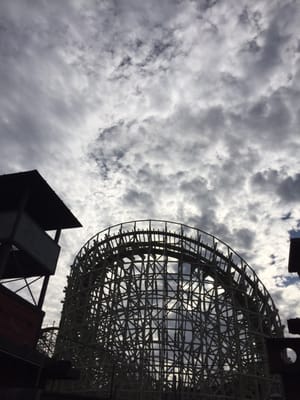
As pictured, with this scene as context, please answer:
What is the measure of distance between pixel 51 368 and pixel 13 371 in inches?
57.9

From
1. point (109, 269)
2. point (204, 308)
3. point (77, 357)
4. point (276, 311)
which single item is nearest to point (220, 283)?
point (204, 308)

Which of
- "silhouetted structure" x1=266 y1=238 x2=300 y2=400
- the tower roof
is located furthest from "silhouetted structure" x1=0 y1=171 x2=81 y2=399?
"silhouetted structure" x1=266 y1=238 x2=300 y2=400

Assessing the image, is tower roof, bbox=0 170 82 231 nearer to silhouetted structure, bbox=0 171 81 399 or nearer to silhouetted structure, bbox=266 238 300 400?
silhouetted structure, bbox=0 171 81 399

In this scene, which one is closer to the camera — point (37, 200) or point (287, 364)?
point (287, 364)

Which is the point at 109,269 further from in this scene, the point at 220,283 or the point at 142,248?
the point at 220,283

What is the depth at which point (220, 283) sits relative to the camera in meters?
20.8

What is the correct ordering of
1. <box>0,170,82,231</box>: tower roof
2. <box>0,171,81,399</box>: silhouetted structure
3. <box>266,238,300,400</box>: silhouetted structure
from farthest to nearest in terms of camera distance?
<box>0,170,82,231</box>: tower roof → <box>0,171,81,399</box>: silhouetted structure → <box>266,238,300,400</box>: silhouetted structure

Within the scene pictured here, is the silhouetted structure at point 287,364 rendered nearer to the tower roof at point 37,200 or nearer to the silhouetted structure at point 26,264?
the silhouetted structure at point 26,264

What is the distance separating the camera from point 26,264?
50.6 feet

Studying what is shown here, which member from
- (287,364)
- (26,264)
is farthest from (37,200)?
(287,364)

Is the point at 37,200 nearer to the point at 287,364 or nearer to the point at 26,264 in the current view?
the point at 26,264

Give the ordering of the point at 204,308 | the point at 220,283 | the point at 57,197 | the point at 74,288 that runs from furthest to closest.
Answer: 1. the point at 74,288
2. the point at 220,283
3. the point at 204,308
4. the point at 57,197

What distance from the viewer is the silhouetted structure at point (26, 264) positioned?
10.8 meters

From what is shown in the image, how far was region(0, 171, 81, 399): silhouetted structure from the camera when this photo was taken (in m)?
10.8
